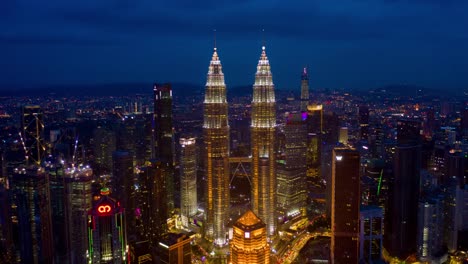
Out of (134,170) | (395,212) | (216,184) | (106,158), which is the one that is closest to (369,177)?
(395,212)

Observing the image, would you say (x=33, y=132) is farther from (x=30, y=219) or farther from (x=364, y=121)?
(x=364, y=121)

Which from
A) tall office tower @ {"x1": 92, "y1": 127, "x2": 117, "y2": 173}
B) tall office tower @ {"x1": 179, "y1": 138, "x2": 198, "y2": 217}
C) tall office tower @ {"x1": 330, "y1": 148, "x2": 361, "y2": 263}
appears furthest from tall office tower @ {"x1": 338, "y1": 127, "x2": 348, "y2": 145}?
tall office tower @ {"x1": 92, "y1": 127, "x2": 117, "y2": 173}

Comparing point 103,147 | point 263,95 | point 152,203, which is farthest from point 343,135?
point 103,147

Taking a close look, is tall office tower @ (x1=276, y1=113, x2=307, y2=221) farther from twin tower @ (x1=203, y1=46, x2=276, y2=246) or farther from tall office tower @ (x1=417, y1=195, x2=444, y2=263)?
tall office tower @ (x1=417, y1=195, x2=444, y2=263)

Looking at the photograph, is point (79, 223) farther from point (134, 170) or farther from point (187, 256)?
point (134, 170)

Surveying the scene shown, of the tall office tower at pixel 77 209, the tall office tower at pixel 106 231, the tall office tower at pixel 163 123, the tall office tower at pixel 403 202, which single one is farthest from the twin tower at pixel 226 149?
the tall office tower at pixel 106 231

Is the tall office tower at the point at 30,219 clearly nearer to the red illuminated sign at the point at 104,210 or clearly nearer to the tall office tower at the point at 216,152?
the red illuminated sign at the point at 104,210
